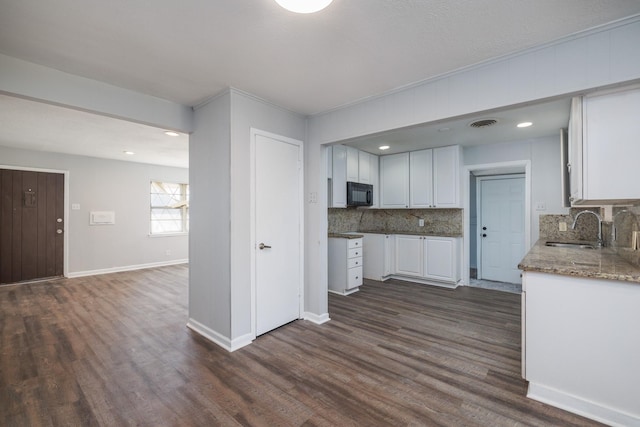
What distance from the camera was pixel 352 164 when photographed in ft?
16.3

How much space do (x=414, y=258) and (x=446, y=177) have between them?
1.51 metres

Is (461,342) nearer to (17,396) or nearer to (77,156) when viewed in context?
(17,396)

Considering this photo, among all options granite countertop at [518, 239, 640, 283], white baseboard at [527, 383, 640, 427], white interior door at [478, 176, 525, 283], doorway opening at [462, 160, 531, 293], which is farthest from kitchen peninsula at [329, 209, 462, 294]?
white baseboard at [527, 383, 640, 427]

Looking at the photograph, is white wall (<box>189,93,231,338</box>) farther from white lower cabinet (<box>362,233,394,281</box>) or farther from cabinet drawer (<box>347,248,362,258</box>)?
white lower cabinet (<box>362,233,394,281</box>)

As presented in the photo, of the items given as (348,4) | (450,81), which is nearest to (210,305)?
(348,4)

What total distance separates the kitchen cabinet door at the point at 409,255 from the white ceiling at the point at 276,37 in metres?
3.20

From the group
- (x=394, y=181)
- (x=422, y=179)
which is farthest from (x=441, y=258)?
(x=394, y=181)

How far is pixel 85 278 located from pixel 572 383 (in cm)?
722

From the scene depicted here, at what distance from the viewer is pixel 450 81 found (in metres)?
2.37

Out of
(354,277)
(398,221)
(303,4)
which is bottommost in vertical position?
(354,277)

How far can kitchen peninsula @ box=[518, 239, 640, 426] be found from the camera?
1690mm

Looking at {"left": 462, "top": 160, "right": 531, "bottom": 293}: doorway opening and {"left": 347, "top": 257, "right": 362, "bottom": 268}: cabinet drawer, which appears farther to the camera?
{"left": 462, "top": 160, "right": 531, "bottom": 293}: doorway opening

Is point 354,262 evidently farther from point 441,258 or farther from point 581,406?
point 581,406

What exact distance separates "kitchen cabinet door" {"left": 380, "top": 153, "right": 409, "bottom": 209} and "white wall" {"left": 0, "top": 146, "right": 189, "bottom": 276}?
5121 millimetres
